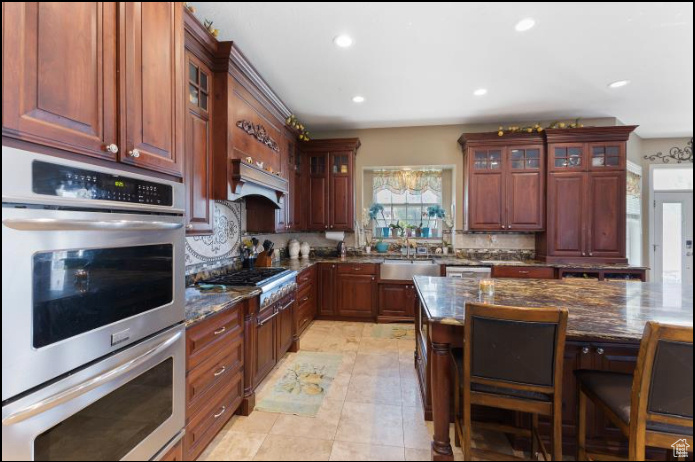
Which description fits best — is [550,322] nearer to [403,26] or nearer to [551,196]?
[403,26]

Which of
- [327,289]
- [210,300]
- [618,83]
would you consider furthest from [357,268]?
[618,83]

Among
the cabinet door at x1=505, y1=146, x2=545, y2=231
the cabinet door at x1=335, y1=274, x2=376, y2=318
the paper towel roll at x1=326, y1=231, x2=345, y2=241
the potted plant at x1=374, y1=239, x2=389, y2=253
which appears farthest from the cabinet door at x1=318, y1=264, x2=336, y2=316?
the cabinet door at x1=505, y1=146, x2=545, y2=231

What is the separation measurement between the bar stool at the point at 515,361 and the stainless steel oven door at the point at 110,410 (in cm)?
141

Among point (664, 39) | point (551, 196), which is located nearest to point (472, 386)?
point (664, 39)

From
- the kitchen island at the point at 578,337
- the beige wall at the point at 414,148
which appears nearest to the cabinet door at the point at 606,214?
the beige wall at the point at 414,148

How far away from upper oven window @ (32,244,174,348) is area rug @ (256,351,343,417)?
1332mm

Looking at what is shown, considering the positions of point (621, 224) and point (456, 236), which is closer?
point (621, 224)

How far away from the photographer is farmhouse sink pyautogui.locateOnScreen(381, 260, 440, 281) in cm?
382

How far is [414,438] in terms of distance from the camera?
1.79 metres

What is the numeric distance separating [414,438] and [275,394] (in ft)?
3.61

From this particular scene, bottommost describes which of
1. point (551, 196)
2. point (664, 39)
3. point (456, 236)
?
point (456, 236)

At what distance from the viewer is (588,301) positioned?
1.81 meters

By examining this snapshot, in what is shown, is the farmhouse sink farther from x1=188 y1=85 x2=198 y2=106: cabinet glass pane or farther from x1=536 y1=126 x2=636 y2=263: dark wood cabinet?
x1=188 y1=85 x2=198 y2=106: cabinet glass pane

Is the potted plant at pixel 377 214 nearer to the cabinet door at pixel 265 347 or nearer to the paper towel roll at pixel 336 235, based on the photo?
the paper towel roll at pixel 336 235
